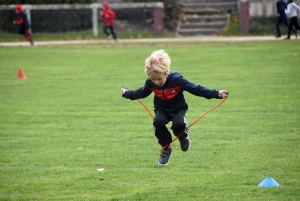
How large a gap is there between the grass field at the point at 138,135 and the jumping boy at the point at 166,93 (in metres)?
0.44

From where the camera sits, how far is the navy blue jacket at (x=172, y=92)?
7573mm

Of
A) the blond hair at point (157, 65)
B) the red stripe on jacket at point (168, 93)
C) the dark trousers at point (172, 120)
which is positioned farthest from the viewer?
the dark trousers at point (172, 120)

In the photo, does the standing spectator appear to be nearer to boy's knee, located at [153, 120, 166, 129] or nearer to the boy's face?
boy's knee, located at [153, 120, 166, 129]

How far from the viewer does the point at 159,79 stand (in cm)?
756

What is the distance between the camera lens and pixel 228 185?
697 cm

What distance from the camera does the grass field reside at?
23.3 ft

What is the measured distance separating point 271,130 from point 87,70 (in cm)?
1094

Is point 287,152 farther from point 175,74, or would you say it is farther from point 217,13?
point 217,13

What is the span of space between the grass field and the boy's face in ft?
3.72

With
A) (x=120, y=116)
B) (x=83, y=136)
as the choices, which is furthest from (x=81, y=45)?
(x=83, y=136)

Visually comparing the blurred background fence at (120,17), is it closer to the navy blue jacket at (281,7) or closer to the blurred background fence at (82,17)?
the blurred background fence at (82,17)

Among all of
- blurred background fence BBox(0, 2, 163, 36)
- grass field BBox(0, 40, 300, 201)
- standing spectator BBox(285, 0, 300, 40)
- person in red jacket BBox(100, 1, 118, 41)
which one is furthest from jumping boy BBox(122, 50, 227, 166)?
blurred background fence BBox(0, 2, 163, 36)

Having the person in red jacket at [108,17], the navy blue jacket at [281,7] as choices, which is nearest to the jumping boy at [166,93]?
the navy blue jacket at [281,7]

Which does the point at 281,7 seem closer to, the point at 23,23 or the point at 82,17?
the point at 82,17
